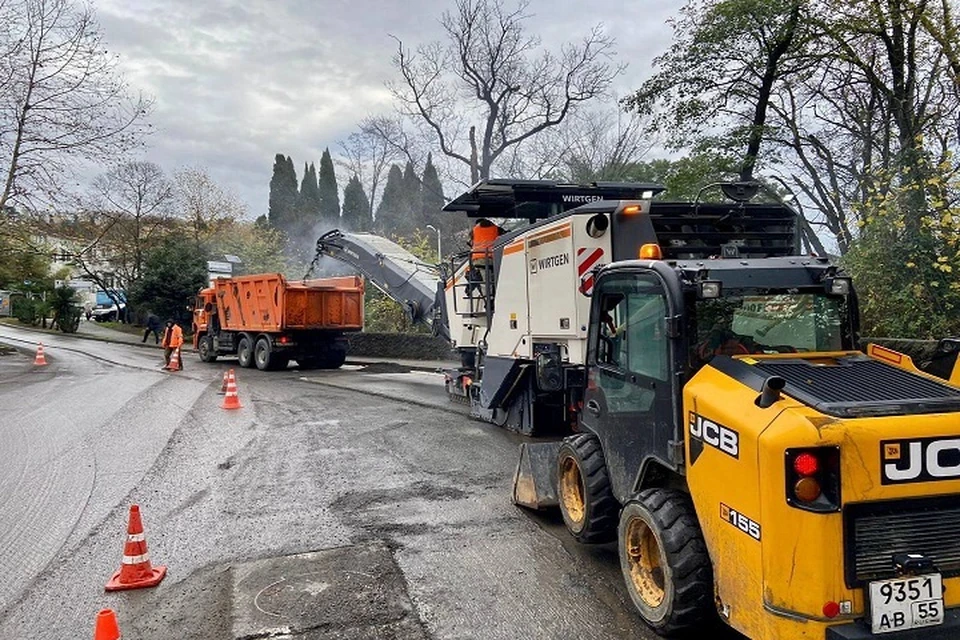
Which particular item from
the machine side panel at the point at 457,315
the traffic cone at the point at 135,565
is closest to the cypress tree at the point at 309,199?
the machine side panel at the point at 457,315

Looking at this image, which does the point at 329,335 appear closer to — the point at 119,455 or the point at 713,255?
the point at 119,455

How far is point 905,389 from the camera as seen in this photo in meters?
3.41

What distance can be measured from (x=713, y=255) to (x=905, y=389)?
10.4ft

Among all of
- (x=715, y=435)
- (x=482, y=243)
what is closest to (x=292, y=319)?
(x=482, y=243)

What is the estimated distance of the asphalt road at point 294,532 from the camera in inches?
171

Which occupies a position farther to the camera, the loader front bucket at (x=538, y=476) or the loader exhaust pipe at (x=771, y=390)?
the loader front bucket at (x=538, y=476)

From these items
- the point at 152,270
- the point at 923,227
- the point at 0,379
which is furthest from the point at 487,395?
the point at 152,270

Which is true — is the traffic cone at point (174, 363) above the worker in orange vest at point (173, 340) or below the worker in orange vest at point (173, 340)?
below

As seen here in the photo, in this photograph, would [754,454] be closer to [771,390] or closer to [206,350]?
[771,390]

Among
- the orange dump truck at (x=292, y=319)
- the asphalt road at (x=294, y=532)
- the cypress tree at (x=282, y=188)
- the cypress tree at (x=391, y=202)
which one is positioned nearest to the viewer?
the asphalt road at (x=294, y=532)

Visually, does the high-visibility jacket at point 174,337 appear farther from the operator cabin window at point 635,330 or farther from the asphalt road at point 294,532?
the operator cabin window at point 635,330

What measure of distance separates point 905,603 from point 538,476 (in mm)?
3275

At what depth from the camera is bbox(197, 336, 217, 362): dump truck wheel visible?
2333 cm

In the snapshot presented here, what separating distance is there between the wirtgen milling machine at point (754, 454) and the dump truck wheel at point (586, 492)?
1 centimetres
